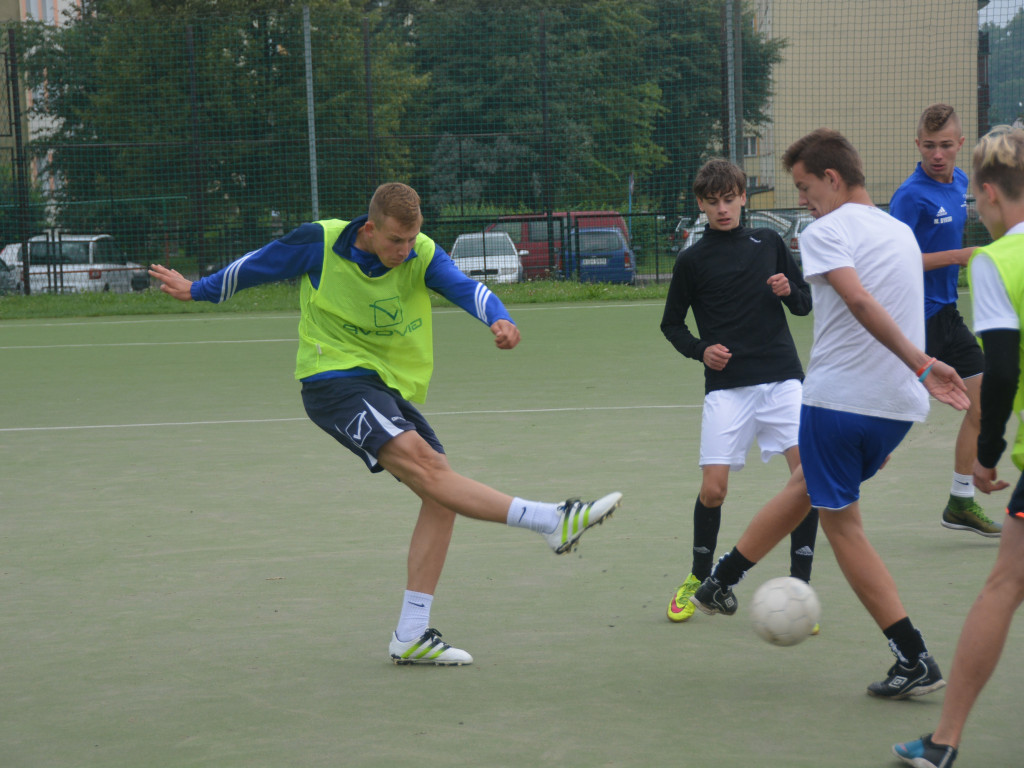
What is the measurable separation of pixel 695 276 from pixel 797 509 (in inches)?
45.7

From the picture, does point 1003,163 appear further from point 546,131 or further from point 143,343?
point 546,131

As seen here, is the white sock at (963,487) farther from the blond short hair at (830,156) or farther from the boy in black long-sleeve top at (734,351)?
the blond short hair at (830,156)

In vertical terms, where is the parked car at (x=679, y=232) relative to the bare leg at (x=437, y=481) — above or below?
above

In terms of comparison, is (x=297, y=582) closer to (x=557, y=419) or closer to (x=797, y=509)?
(x=797, y=509)

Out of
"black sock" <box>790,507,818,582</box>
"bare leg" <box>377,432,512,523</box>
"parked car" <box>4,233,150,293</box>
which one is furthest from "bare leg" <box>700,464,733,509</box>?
"parked car" <box>4,233,150,293</box>

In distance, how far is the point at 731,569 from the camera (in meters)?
4.39

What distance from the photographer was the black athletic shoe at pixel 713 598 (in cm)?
441

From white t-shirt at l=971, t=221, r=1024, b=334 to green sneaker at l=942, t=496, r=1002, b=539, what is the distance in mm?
2947

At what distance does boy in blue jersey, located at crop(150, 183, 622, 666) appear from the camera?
13.8 feet

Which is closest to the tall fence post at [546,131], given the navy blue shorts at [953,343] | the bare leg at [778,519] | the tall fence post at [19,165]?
the tall fence post at [19,165]

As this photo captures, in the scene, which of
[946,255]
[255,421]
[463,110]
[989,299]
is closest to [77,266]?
[463,110]

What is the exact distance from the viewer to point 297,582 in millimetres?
5238

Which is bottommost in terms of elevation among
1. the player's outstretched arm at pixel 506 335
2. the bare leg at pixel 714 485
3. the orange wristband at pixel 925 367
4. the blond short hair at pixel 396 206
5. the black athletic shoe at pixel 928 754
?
the black athletic shoe at pixel 928 754

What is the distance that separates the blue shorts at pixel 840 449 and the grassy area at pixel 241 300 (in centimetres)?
1548
